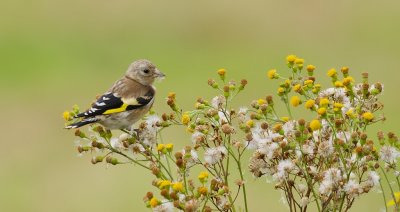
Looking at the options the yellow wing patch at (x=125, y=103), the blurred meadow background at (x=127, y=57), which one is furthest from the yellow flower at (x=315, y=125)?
the blurred meadow background at (x=127, y=57)

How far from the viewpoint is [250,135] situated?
15.2ft

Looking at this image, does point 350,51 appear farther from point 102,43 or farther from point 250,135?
point 250,135

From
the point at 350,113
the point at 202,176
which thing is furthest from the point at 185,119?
the point at 350,113

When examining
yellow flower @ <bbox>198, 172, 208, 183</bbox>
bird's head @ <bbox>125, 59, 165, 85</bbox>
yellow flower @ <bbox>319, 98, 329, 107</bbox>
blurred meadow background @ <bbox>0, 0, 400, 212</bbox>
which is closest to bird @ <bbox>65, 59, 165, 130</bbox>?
bird's head @ <bbox>125, 59, 165, 85</bbox>

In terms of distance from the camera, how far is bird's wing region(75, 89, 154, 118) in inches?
239

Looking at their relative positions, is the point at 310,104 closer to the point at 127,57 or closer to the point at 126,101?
the point at 126,101

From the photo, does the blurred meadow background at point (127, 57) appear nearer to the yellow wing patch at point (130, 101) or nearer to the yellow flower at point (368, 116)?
the yellow wing patch at point (130, 101)

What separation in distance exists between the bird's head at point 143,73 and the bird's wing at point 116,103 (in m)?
0.22

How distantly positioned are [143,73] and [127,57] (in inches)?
549

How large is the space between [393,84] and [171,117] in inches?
527

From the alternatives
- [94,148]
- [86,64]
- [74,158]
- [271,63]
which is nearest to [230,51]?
[271,63]

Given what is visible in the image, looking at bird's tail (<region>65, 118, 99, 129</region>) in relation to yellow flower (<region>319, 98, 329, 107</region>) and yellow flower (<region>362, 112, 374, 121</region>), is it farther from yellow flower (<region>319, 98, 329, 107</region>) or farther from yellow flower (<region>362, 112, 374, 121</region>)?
yellow flower (<region>362, 112, 374, 121</region>)

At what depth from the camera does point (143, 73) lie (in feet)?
23.5

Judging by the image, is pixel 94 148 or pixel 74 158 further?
pixel 74 158
